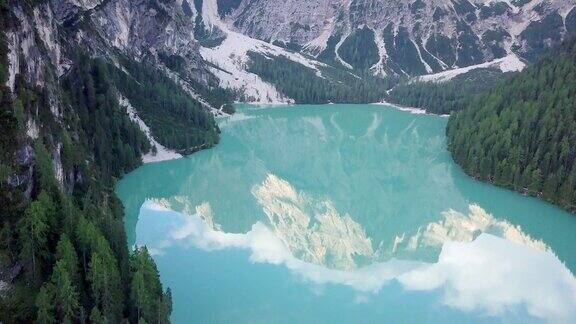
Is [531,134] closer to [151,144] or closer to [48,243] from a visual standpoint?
[151,144]

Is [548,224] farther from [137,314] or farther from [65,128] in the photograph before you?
[65,128]

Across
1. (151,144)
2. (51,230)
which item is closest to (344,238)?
(51,230)

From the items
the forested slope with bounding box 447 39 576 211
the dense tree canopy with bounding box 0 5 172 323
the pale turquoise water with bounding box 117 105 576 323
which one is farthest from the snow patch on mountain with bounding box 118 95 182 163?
the forested slope with bounding box 447 39 576 211

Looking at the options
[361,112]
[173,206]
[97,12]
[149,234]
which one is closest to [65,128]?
[149,234]

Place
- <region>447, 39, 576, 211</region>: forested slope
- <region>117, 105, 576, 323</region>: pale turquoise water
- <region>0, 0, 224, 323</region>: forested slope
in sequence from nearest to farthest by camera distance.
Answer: <region>0, 0, 224, 323</region>: forested slope < <region>117, 105, 576, 323</region>: pale turquoise water < <region>447, 39, 576, 211</region>: forested slope

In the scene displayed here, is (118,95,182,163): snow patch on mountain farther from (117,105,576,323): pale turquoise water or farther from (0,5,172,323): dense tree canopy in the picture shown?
(0,5,172,323): dense tree canopy

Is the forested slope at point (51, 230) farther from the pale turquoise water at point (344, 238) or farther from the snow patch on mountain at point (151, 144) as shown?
the snow patch on mountain at point (151, 144)

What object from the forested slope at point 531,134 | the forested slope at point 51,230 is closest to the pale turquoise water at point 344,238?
the forested slope at point 531,134
